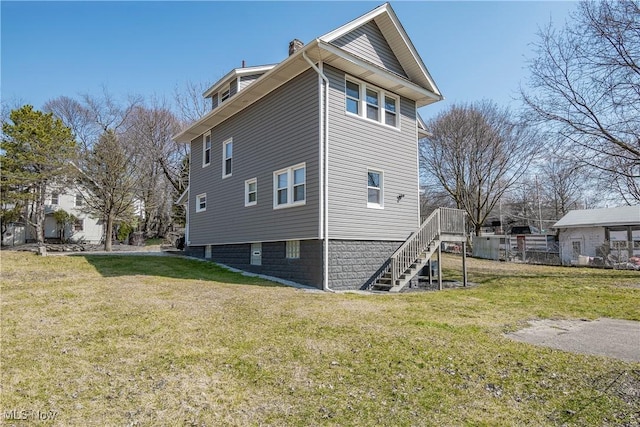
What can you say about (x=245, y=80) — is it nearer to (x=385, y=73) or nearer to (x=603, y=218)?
(x=385, y=73)

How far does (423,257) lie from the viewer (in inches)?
478

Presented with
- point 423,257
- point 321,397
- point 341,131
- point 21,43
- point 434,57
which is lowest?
point 321,397

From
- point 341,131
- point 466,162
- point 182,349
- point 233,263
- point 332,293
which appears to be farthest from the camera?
point 466,162

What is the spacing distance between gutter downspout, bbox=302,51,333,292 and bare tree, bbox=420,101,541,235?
745 inches

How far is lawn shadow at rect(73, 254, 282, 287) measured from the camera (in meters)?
11.3

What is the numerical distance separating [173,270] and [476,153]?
80.4ft

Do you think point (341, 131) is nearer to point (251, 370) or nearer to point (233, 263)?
point (233, 263)

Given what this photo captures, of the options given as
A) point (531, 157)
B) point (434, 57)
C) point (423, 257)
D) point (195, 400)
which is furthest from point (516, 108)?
point (195, 400)

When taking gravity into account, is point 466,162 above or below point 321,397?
above

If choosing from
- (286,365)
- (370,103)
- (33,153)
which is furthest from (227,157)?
(286,365)

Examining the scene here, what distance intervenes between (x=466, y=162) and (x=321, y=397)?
1136 inches

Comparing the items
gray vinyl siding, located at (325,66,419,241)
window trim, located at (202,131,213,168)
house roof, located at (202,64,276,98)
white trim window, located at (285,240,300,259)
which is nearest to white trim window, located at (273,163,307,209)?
gray vinyl siding, located at (325,66,419,241)

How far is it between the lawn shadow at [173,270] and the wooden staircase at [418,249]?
11.6ft

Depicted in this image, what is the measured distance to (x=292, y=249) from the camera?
11.9 meters
